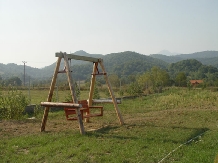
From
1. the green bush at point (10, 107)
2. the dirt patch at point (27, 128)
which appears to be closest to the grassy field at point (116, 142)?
the dirt patch at point (27, 128)

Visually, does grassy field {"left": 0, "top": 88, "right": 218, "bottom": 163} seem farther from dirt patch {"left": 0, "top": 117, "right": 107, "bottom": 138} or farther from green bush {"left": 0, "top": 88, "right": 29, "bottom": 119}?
green bush {"left": 0, "top": 88, "right": 29, "bottom": 119}

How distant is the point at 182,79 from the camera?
164 ft

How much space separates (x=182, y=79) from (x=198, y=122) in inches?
1678

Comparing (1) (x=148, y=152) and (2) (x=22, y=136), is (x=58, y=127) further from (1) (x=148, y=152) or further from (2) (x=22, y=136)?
(1) (x=148, y=152)

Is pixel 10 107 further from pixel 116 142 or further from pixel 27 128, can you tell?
pixel 116 142

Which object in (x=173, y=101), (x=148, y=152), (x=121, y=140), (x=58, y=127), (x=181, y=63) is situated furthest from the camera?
(x=181, y=63)

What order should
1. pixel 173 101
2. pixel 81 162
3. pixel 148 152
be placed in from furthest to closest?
pixel 173 101 < pixel 148 152 < pixel 81 162

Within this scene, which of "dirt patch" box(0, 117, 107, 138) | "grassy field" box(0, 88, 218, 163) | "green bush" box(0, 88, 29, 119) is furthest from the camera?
"green bush" box(0, 88, 29, 119)

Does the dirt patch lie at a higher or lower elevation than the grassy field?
lower

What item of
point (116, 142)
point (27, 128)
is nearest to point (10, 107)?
point (27, 128)

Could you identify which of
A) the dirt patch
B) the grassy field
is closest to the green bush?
the dirt patch

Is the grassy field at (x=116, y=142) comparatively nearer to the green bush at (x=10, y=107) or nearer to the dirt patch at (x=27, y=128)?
the dirt patch at (x=27, y=128)

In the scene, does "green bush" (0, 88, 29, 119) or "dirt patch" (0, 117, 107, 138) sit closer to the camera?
"dirt patch" (0, 117, 107, 138)

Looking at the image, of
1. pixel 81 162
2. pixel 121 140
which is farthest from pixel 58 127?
pixel 81 162
